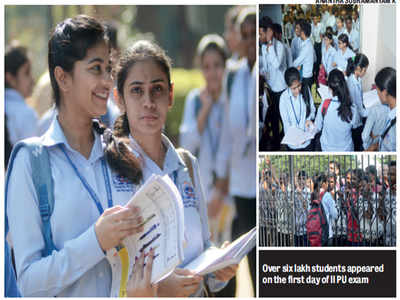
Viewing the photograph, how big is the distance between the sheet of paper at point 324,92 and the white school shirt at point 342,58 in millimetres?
114

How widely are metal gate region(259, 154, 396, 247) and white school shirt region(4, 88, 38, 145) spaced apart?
1.65 m

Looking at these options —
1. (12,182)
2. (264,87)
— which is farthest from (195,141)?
(12,182)

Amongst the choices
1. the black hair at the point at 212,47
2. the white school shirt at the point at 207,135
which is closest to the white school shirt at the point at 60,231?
the white school shirt at the point at 207,135

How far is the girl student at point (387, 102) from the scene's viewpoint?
3.19 metres

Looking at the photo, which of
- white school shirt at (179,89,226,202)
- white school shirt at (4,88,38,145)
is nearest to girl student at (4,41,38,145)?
white school shirt at (4,88,38,145)

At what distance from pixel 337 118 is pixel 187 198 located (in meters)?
0.88

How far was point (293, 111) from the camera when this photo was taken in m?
3.21

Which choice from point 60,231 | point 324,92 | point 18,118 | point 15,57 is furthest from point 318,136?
point 15,57

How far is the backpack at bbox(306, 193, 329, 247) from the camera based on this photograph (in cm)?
323

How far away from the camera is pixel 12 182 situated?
8.49 ft

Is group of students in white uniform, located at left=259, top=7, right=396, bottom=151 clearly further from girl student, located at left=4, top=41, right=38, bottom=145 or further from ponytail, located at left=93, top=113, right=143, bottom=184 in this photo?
girl student, located at left=4, top=41, right=38, bottom=145

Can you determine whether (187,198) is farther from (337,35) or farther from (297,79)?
(337,35)

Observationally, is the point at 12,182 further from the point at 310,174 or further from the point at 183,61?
the point at 183,61

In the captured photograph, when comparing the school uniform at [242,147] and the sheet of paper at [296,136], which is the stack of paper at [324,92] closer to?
the sheet of paper at [296,136]
